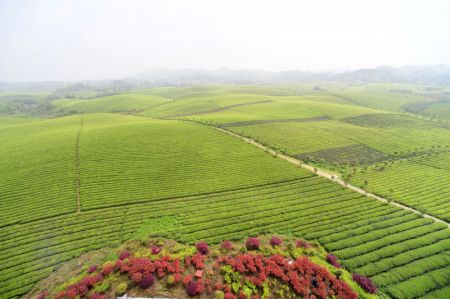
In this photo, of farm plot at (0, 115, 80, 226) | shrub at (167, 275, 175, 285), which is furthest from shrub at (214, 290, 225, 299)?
farm plot at (0, 115, 80, 226)

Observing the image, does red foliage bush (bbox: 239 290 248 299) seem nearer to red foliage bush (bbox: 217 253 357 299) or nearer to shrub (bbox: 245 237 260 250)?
red foliage bush (bbox: 217 253 357 299)

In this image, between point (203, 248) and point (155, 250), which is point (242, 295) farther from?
point (155, 250)

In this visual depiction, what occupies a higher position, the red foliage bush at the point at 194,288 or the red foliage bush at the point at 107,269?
the red foliage bush at the point at 107,269

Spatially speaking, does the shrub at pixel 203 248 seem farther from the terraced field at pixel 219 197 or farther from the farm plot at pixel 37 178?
the farm plot at pixel 37 178

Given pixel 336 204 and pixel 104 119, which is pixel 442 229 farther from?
pixel 104 119

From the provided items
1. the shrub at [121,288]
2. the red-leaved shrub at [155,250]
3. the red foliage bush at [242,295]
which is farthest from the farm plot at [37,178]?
the red foliage bush at [242,295]

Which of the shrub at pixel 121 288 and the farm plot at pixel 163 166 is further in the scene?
the farm plot at pixel 163 166

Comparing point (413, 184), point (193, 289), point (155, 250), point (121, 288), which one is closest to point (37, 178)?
point (155, 250)
